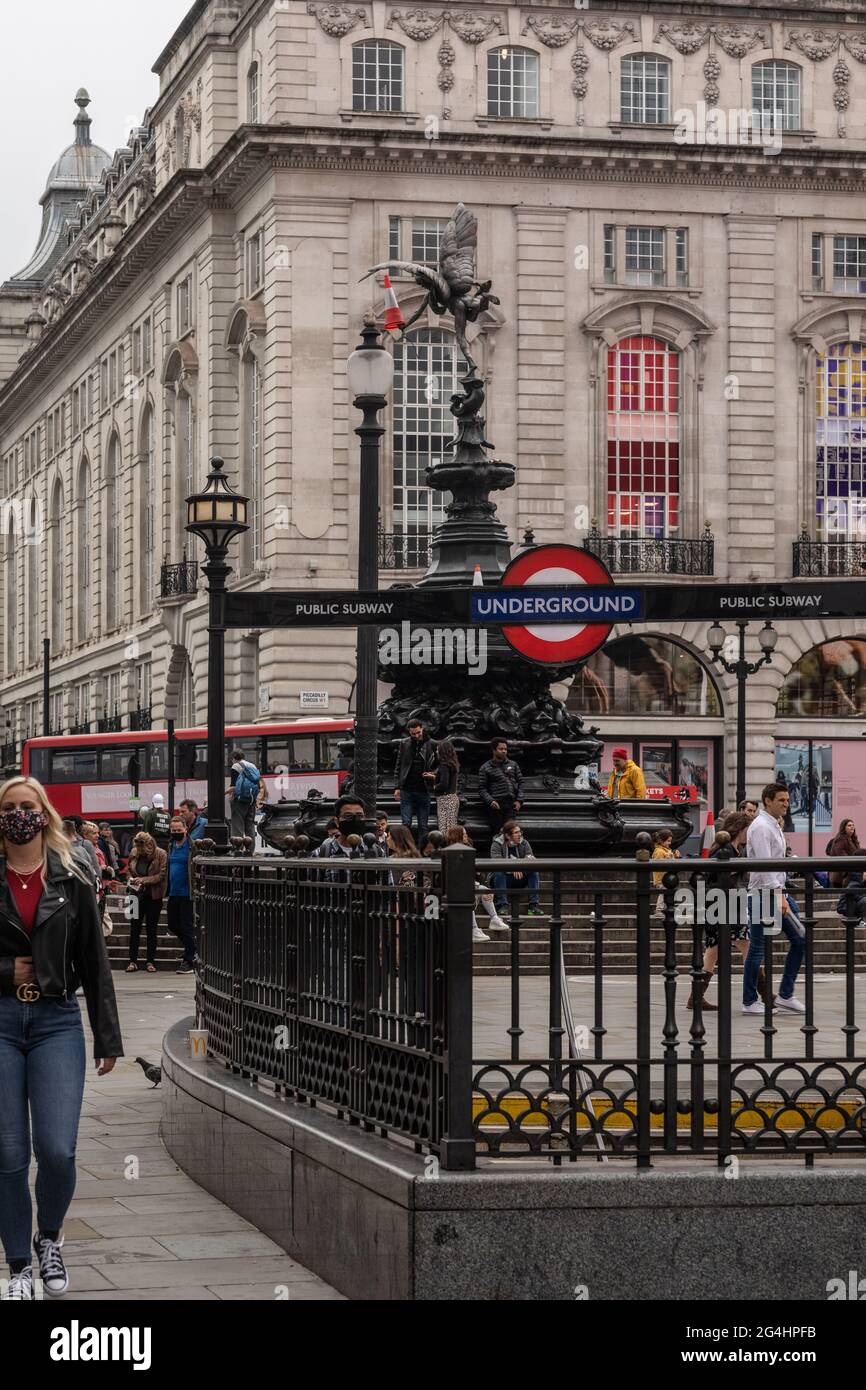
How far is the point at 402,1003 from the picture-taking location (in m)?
7.78

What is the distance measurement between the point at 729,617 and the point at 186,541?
5334cm

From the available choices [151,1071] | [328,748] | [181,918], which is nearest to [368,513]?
[151,1071]

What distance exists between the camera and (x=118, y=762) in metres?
50.0

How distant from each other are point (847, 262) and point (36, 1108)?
52.3 metres

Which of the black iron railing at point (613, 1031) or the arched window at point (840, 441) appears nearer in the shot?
the black iron railing at point (613, 1031)

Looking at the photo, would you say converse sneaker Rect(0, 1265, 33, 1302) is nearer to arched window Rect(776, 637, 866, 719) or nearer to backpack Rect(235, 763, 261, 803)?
backpack Rect(235, 763, 261, 803)

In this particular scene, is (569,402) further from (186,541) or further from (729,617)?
(729,617)

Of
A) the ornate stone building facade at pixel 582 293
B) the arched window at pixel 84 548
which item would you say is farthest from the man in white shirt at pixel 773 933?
the arched window at pixel 84 548

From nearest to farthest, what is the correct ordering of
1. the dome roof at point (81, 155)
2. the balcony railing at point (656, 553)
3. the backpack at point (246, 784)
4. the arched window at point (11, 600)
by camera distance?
the backpack at point (246, 784) → the balcony railing at point (656, 553) → the arched window at point (11, 600) → the dome roof at point (81, 155)

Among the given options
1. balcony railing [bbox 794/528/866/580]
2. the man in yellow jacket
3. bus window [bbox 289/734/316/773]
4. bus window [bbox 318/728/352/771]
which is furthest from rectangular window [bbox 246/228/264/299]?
the man in yellow jacket

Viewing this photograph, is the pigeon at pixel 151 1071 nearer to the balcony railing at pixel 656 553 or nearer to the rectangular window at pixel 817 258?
the balcony railing at pixel 656 553

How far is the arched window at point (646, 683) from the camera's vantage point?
180 feet

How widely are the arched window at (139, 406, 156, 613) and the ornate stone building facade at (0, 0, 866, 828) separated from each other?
898 cm

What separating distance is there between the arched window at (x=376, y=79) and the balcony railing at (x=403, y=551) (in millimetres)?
10075
